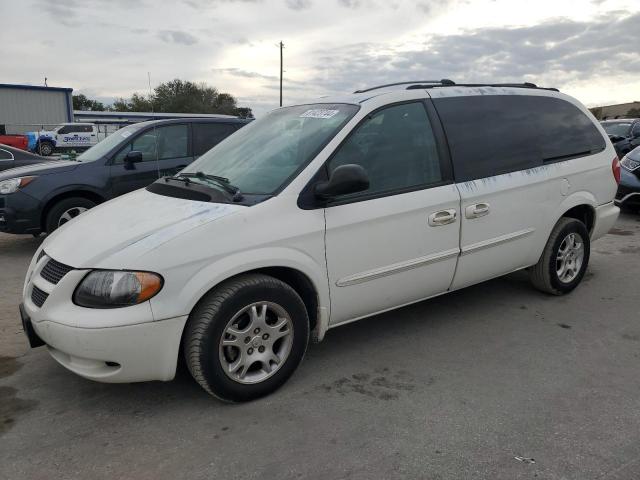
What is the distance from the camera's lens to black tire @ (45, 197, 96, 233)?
652 cm

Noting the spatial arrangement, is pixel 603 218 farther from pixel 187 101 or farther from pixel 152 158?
pixel 187 101

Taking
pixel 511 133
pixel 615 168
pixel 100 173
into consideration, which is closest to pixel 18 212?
pixel 100 173

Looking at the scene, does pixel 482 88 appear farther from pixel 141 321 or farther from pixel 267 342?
pixel 141 321

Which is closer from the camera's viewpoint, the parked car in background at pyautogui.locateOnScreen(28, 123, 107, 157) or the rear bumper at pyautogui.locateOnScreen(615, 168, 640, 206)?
the rear bumper at pyautogui.locateOnScreen(615, 168, 640, 206)

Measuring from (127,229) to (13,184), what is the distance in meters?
4.37

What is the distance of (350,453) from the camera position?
2576mm

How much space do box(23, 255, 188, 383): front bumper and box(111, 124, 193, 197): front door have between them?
14.0 ft

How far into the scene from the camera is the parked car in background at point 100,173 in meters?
6.42

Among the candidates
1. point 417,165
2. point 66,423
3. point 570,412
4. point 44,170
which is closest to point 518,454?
point 570,412

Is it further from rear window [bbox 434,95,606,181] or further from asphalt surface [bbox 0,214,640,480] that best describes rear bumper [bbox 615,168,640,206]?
asphalt surface [bbox 0,214,640,480]

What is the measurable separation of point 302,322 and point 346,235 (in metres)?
0.58

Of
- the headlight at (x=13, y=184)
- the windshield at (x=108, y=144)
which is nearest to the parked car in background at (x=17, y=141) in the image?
the windshield at (x=108, y=144)

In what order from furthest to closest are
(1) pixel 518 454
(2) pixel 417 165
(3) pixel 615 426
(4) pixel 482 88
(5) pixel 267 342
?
(4) pixel 482 88 → (2) pixel 417 165 → (5) pixel 267 342 → (3) pixel 615 426 → (1) pixel 518 454

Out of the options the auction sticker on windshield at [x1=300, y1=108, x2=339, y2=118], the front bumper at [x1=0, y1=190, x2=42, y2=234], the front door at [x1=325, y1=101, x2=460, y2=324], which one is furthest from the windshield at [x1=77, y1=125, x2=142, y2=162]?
the front door at [x1=325, y1=101, x2=460, y2=324]
